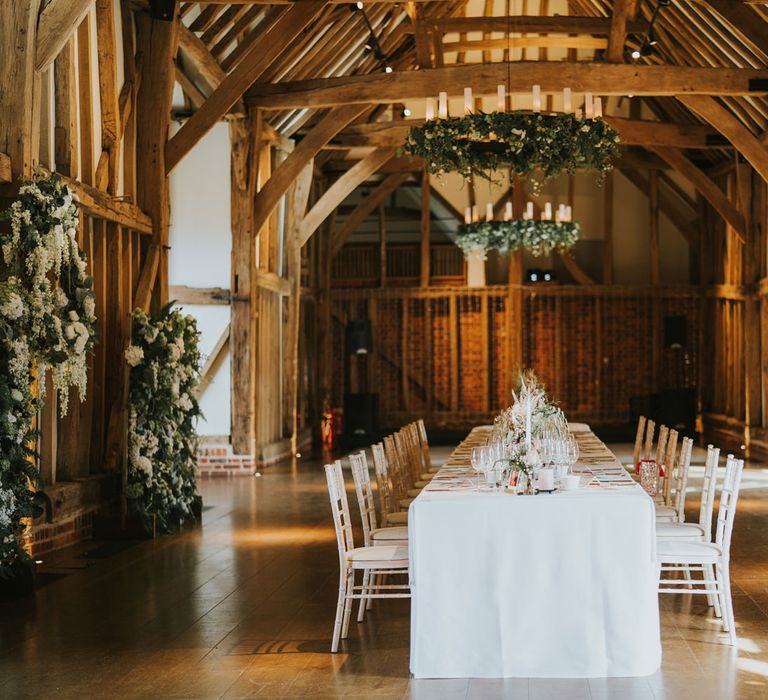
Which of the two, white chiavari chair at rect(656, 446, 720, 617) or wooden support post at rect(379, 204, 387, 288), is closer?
white chiavari chair at rect(656, 446, 720, 617)

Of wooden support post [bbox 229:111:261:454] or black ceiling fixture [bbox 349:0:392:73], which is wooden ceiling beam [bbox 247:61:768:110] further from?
wooden support post [bbox 229:111:261:454]

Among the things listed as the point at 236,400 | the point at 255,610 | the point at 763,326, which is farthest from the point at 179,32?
the point at 763,326

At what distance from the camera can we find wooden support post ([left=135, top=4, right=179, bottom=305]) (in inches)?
408

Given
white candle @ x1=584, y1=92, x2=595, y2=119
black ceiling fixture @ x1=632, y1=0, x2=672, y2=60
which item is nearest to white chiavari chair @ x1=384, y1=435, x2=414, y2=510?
white candle @ x1=584, y1=92, x2=595, y2=119

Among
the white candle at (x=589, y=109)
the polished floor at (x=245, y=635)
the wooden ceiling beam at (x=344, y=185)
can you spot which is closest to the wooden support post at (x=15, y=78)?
the polished floor at (x=245, y=635)

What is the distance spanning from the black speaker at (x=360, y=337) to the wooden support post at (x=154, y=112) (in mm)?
9158

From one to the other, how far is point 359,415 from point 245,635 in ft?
43.2

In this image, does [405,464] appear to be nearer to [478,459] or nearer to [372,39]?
[478,459]

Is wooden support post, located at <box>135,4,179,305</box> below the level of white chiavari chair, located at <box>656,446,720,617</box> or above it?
above

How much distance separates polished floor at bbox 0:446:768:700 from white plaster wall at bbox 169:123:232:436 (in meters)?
5.31

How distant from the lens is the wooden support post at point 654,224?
20094 mm

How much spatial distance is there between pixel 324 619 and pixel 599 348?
15.2 m

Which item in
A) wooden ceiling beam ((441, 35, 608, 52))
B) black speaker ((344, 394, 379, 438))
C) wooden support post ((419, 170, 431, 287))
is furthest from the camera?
wooden support post ((419, 170, 431, 287))

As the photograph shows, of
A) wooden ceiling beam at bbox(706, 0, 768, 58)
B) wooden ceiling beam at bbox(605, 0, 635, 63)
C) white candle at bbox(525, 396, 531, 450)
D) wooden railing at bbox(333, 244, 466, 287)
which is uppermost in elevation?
wooden ceiling beam at bbox(605, 0, 635, 63)
